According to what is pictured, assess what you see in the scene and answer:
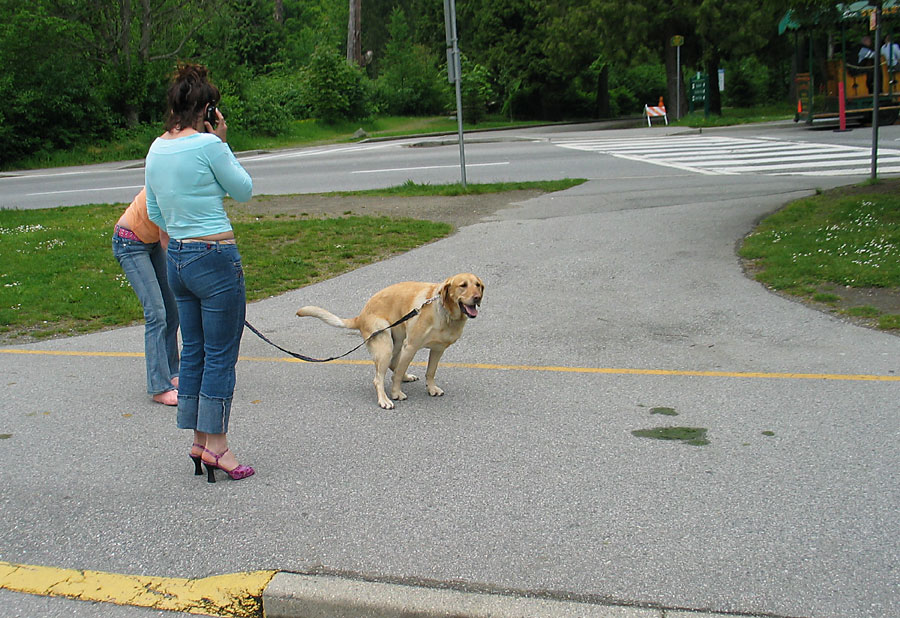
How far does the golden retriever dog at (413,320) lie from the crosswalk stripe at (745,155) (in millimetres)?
12421

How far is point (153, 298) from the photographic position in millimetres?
5637

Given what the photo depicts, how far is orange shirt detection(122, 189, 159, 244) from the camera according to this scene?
545 cm

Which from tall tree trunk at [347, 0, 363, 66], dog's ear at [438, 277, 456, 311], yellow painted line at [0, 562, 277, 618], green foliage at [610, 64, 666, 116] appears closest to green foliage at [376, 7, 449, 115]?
tall tree trunk at [347, 0, 363, 66]

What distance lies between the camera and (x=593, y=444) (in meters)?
4.77

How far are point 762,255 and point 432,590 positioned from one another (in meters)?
7.40

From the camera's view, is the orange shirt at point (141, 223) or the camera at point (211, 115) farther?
the orange shirt at point (141, 223)

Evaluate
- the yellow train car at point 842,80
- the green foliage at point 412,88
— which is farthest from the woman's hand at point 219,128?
the green foliage at point 412,88

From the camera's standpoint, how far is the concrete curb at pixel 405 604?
10.2 ft

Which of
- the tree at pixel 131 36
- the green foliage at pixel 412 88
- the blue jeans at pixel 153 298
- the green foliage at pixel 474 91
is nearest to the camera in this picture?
the blue jeans at pixel 153 298

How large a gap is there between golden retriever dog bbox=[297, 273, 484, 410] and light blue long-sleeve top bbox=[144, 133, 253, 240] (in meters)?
1.39

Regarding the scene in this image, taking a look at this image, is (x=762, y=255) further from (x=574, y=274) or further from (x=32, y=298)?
(x=32, y=298)

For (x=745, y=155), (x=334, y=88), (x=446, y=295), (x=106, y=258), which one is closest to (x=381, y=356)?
(x=446, y=295)

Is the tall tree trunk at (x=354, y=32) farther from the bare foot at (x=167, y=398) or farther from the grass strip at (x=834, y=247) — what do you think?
the bare foot at (x=167, y=398)

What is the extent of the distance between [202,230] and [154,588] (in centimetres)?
160
